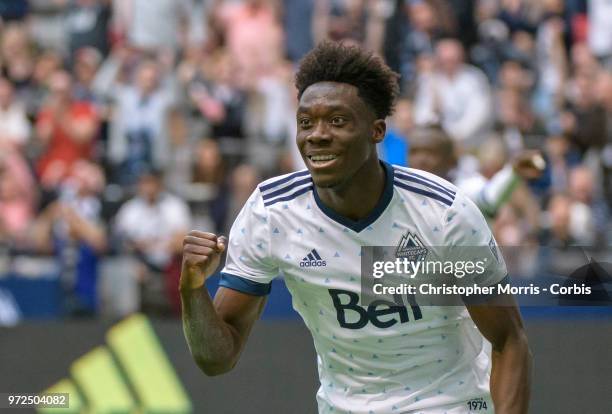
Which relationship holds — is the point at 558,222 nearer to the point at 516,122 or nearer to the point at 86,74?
the point at 516,122

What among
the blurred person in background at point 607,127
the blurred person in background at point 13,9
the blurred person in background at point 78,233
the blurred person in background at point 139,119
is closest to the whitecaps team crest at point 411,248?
the blurred person in background at point 78,233

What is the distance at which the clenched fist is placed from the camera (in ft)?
13.7

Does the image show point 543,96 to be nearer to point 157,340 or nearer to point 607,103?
point 607,103

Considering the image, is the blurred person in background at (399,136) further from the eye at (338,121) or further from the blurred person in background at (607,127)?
the eye at (338,121)

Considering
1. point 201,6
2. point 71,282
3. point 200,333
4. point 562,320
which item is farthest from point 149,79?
point 200,333

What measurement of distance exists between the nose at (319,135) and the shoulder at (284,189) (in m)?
0.34

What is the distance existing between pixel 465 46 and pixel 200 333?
8468 millimetres

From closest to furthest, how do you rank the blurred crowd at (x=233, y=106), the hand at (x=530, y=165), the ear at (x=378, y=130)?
the ear at (x=378, y=130)
the hand at (x=530, y=165)
the blurred crowd at (x=233, y=106)

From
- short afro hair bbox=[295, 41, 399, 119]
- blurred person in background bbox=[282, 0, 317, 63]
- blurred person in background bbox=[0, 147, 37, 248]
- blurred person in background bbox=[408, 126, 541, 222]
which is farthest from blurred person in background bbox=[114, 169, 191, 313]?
short afro hair bbox=[295, 41, 399, 119]

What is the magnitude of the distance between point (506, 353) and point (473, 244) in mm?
402

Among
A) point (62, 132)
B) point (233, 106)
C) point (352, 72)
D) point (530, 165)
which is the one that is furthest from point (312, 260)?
point (62, 132)

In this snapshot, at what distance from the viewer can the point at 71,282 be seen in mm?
9609

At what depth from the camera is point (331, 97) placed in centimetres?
442

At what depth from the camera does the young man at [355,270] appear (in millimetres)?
4367
